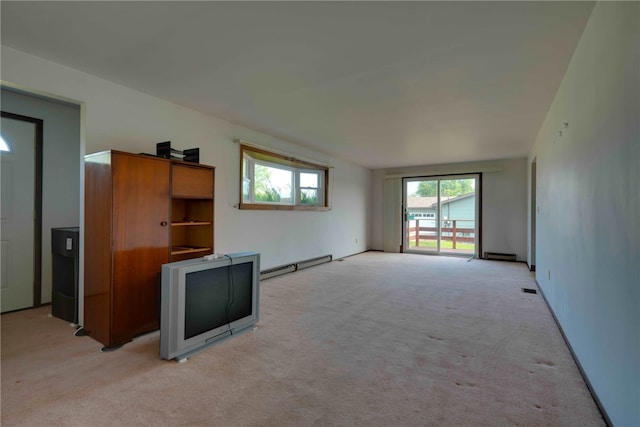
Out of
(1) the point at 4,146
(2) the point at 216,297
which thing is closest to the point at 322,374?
(2) the point at 216,297

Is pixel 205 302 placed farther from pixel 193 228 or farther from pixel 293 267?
pixel 293 267

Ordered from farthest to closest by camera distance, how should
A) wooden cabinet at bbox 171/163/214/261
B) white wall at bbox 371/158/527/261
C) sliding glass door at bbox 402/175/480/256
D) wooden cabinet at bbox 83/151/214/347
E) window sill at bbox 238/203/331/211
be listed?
sliding glass door at bbox 402/175/480/256, white wall at bbox 371/158/527/261, window sill at bbox 238/203/331/211, wooden cabinet at bbox 171/163/214/261, wooden cabinet at bbox 83/151/214/347

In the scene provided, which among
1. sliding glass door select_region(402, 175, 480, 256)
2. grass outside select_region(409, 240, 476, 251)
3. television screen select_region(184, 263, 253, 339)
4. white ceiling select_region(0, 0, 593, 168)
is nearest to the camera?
white ceiling select_region(0, 0, 593, 168)

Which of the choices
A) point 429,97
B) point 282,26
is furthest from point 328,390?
point 429,97

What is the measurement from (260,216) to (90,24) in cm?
297

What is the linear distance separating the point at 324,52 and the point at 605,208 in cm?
202

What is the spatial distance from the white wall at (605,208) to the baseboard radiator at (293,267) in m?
3.60

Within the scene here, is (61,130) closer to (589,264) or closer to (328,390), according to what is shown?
(328,390)

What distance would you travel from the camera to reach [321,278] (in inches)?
190

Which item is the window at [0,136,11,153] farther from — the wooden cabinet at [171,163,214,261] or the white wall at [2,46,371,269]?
the wooden cabinet at [171,163,214,261]

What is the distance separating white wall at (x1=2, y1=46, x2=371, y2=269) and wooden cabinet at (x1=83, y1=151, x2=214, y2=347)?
1.78 feet

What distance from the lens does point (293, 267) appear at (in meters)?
5.28

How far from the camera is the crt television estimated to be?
2131 millimetres

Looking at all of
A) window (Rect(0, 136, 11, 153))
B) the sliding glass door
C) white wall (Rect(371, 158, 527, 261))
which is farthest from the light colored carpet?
the sliding glass door
